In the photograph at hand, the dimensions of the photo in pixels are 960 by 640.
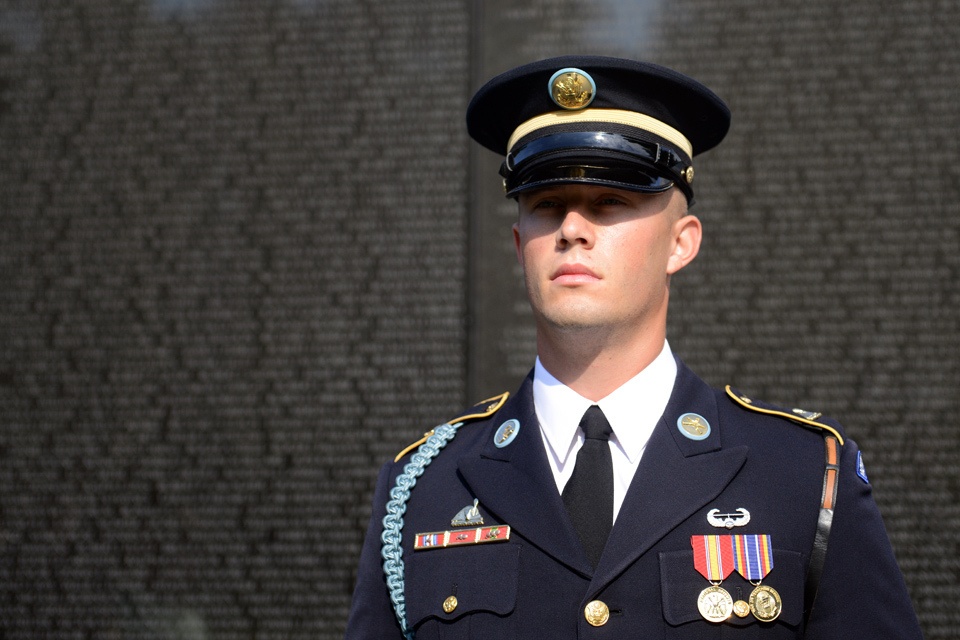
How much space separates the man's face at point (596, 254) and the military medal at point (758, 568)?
46 centimetres

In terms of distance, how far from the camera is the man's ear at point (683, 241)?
80.4 inches

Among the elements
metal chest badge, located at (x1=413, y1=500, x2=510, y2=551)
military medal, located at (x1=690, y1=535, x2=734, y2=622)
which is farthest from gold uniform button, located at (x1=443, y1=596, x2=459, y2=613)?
military medal, located at (x1=690, y1=535, x2=734, y2=622)

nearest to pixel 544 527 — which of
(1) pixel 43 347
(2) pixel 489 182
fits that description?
(2) pixel 489 182

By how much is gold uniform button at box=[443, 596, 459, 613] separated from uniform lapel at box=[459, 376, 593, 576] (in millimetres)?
176

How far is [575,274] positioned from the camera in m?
1.84

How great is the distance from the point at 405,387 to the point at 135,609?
1.57m

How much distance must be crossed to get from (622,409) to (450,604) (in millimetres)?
514

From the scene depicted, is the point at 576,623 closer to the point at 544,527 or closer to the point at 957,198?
the point at 544,527

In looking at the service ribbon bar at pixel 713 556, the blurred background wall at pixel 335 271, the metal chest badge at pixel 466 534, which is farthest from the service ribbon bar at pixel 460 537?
the blurred background wall at pixel 335 271

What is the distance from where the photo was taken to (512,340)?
4320 millimetres

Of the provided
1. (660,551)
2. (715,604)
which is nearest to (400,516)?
(660,551)

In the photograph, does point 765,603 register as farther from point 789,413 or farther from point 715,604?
point 789,413

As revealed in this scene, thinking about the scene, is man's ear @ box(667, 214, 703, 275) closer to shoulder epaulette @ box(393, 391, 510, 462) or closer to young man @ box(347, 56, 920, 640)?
young man @ box(347, 56, 920, 640)

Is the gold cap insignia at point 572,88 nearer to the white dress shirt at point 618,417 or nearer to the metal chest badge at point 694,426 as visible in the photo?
the white dress shirt at point 618,417
